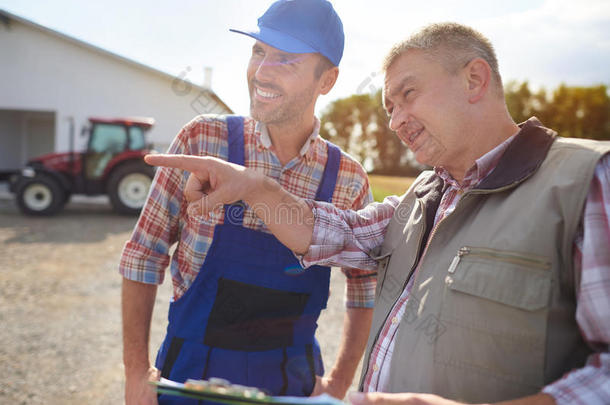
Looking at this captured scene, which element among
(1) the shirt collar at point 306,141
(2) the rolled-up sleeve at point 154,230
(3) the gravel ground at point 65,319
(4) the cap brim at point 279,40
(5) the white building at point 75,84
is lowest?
(3) the gravel ground at point 65,319

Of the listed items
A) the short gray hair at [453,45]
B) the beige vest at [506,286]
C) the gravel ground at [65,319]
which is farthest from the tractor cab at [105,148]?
the beige vest at [506,286]

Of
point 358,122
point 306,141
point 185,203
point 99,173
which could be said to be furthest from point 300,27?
point 99,173

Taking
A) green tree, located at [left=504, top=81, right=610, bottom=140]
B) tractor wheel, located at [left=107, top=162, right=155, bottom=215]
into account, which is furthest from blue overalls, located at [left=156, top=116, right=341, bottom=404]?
green tree, located at [left=504, top=81, right=610, bottom=140]

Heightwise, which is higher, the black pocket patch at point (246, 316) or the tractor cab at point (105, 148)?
the tractor cab at point (105, 148)

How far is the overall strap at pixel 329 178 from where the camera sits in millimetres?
1549

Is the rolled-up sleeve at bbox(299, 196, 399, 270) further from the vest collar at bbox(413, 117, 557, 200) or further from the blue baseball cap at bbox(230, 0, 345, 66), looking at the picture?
the blue baseball cap at bbox(230, 0, 345, 66)

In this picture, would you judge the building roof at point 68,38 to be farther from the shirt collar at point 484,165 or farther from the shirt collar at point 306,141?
the shirt collar at point 484,165

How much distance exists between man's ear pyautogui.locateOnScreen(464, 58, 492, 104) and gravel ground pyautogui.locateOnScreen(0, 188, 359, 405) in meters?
2.70

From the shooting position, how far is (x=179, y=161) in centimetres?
111

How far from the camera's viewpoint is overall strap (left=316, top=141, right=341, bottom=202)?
5.08ft

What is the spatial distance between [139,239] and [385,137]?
3.55 meters

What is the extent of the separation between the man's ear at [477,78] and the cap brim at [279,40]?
0.58m

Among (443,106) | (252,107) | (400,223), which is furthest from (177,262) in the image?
(443,106)

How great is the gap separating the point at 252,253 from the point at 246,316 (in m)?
0.21
